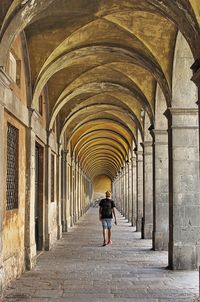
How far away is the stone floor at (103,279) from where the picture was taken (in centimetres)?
759

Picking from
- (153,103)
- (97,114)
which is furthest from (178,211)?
(97,114)

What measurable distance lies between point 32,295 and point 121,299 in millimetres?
1471

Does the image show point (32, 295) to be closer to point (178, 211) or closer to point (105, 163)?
point (178, 211)

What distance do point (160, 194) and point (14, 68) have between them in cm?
613

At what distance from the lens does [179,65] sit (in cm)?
1110

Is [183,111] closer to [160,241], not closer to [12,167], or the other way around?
[12,167]

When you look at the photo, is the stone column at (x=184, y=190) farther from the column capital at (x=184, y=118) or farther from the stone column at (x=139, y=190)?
the stone column at (x=139, y=190)

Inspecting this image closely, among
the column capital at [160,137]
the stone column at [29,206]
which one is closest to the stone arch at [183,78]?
the column capital at [160,137]

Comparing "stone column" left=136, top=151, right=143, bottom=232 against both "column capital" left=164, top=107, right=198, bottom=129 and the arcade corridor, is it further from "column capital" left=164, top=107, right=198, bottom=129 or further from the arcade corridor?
"column capital" left=164, top=107, right=198, bottom=129

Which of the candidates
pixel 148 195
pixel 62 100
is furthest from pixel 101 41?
pixel 148 195

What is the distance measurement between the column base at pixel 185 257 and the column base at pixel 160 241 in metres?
3.26

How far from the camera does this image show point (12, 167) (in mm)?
9656

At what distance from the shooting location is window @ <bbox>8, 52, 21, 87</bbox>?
962 cm

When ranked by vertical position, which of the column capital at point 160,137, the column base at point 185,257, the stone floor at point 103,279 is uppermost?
the column capital at point 160,137
